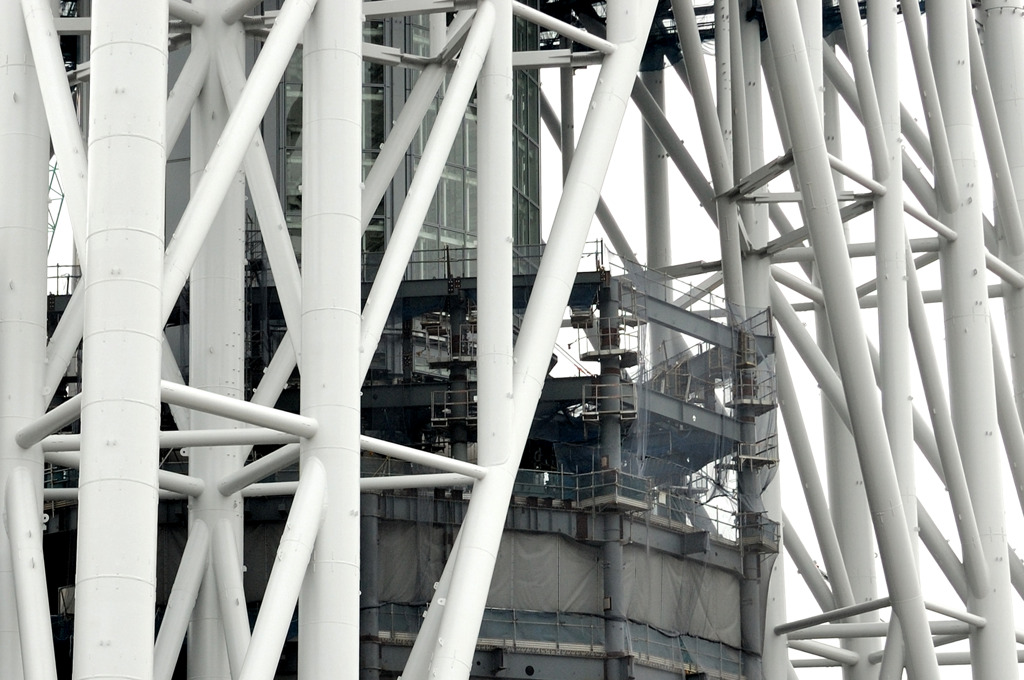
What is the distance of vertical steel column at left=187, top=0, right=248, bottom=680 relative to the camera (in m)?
21.7

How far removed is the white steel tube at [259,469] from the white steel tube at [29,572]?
2.27m

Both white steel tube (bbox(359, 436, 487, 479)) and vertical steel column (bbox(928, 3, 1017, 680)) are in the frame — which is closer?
white steel tube (bbox(359, 436, 487, 479))

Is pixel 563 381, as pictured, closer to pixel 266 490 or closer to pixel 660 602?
pixel 660 602

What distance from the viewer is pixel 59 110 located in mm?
19141

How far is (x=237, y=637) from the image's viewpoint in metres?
21.0

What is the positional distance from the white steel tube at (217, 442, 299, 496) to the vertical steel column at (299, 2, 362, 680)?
0.81 metres

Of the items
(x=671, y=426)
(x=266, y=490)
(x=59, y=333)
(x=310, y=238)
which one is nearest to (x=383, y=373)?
(x=671, y=426)

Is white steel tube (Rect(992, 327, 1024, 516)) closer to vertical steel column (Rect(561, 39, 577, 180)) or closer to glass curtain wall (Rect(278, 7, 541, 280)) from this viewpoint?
glass curtain wall (Rect(278, 7, 541, 280))

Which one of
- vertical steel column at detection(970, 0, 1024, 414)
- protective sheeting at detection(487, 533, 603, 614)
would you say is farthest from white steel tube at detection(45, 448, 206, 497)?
vertical steel column at detection(970, 0, 1024, 414)

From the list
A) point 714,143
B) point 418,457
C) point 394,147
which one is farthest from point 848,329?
point 418,457

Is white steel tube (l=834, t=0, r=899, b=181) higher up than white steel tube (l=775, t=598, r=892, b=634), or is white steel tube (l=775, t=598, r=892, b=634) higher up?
white steel tube (l=834, t=0, r=899, b=181)

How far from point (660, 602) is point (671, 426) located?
11.0 ft

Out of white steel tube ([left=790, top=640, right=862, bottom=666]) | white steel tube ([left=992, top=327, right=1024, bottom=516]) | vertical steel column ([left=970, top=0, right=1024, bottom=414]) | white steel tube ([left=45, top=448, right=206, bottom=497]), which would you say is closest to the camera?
white steel tube ([left=45, top=448, right=206, bottom=497])

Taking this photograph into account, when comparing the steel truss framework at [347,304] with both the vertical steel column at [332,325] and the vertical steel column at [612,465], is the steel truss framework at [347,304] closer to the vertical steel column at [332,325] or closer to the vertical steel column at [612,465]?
the vertical steel column at [332,325]
